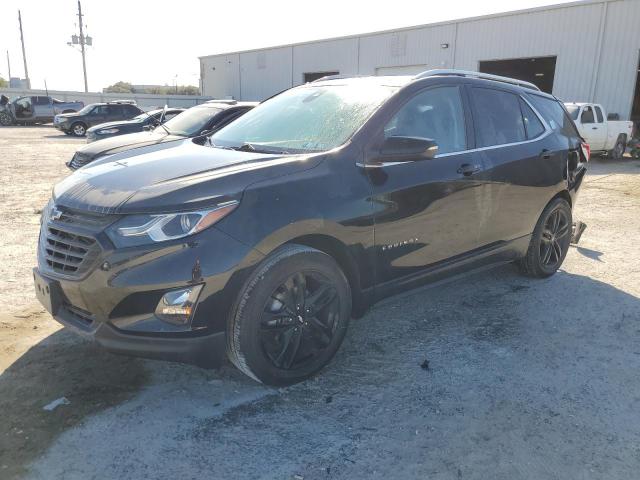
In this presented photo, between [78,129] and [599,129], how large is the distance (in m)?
22.4

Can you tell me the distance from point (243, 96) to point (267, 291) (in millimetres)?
40140

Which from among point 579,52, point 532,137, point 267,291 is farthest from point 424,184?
point 579,52

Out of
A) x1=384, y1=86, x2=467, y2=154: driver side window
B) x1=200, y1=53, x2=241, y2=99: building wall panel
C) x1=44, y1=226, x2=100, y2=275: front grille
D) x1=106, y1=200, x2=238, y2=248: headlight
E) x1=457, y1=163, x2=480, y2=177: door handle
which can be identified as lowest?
x1=44, y1=226, x2=100, y2=275: front grille

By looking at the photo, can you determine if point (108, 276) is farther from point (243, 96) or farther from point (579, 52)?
point (243, 96)

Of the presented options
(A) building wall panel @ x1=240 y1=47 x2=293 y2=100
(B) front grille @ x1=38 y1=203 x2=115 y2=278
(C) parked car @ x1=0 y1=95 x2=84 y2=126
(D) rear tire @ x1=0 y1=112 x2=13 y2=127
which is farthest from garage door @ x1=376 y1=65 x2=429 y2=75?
(B) front grille @ x1=38 y1=203 x2=115 y2=278

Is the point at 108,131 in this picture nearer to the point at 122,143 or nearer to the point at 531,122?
the point at 122,143

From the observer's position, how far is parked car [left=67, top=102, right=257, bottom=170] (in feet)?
29.0

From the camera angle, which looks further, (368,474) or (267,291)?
(267,291)

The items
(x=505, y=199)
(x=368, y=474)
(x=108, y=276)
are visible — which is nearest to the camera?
(x=368, y=474)

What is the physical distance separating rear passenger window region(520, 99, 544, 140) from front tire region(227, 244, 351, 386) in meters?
2.59

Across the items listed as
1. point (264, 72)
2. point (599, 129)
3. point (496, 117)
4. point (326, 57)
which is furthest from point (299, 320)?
point (264, 72)

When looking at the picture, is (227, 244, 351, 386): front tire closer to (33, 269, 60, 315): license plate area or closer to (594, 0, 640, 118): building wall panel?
(33, 269, 60, 315): license plate area

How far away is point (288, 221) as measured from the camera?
115 inches

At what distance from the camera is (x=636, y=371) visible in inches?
138
